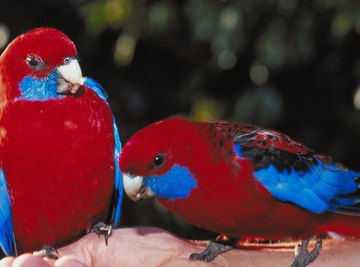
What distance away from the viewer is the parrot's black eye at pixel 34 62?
1872 millimetres

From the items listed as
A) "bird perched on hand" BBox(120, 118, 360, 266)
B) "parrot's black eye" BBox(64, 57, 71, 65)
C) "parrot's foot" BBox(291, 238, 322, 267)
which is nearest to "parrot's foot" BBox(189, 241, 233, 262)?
"bird perched on hand" BBox(120, 118, 360, 266)

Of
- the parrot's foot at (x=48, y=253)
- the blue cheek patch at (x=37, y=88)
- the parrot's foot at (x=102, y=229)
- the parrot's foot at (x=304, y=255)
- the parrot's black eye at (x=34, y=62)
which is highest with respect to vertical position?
the parrot's black eye at (x=34, y=62)

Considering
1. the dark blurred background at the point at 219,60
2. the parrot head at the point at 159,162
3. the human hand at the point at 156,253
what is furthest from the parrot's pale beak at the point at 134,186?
the dark blurred background at the point at 219,60

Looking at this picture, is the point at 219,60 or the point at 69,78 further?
the point at 219,60

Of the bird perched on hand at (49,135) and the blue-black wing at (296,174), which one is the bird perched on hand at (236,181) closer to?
the blue-black wing at (296,174)

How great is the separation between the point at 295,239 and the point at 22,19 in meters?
1.98

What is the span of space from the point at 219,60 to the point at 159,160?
148cm

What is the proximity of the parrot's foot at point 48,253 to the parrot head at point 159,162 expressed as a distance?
315mm

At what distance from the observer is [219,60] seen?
3.27 metres

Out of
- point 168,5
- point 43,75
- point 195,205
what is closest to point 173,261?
point 195,205

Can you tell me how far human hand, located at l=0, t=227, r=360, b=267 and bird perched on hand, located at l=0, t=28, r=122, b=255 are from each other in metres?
0.12

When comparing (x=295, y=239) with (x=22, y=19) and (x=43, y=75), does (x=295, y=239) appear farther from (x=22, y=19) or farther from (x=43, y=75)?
(x=22, y=19)

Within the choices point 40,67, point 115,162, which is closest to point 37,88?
point 40,67

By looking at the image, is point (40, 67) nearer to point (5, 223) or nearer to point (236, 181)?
point (5, 223)
